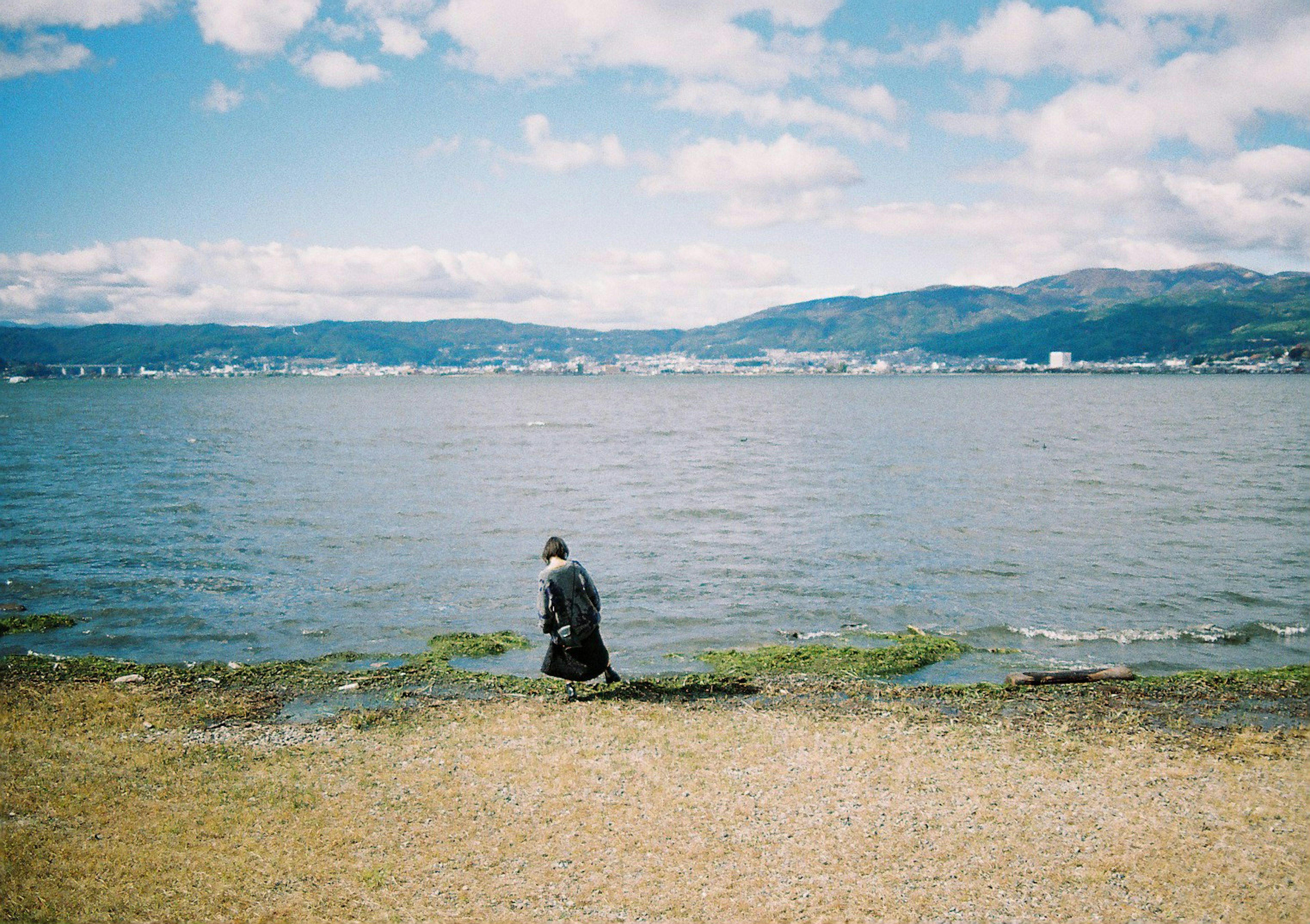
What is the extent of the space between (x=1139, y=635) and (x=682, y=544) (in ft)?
49.4

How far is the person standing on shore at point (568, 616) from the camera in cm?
1372

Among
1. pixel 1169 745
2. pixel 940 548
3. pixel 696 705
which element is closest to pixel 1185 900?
pixel 1169 745

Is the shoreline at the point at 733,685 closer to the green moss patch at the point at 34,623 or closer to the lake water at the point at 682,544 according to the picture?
the lake water at the point at 682,544

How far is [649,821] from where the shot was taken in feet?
31.9

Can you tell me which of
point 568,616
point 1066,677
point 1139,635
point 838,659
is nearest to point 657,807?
point 568,616

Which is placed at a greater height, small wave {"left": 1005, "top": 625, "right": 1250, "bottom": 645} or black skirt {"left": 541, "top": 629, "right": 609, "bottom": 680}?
black skirt {"left": 541, "top": 629, "right": 609, "bottom": 680}

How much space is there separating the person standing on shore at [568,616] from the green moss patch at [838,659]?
12.0ft

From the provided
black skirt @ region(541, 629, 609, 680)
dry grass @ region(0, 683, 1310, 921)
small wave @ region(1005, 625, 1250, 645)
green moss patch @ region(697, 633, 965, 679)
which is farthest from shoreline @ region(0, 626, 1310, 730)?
small wave @ region(1005, 625, 1250, 645)

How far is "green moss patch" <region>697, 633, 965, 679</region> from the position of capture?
656 inches

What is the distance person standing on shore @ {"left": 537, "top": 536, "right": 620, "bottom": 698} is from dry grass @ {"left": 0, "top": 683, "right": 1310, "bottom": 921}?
972mm

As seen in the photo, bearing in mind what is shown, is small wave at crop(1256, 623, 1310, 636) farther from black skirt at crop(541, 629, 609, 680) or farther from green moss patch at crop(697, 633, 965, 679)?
black skirt at crop(541, 629, 609, 680)

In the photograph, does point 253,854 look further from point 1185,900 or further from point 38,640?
point 38,640

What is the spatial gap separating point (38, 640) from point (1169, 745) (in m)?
22.8

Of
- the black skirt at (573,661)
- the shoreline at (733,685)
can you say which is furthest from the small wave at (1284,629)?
the black skirt at (573,661)
